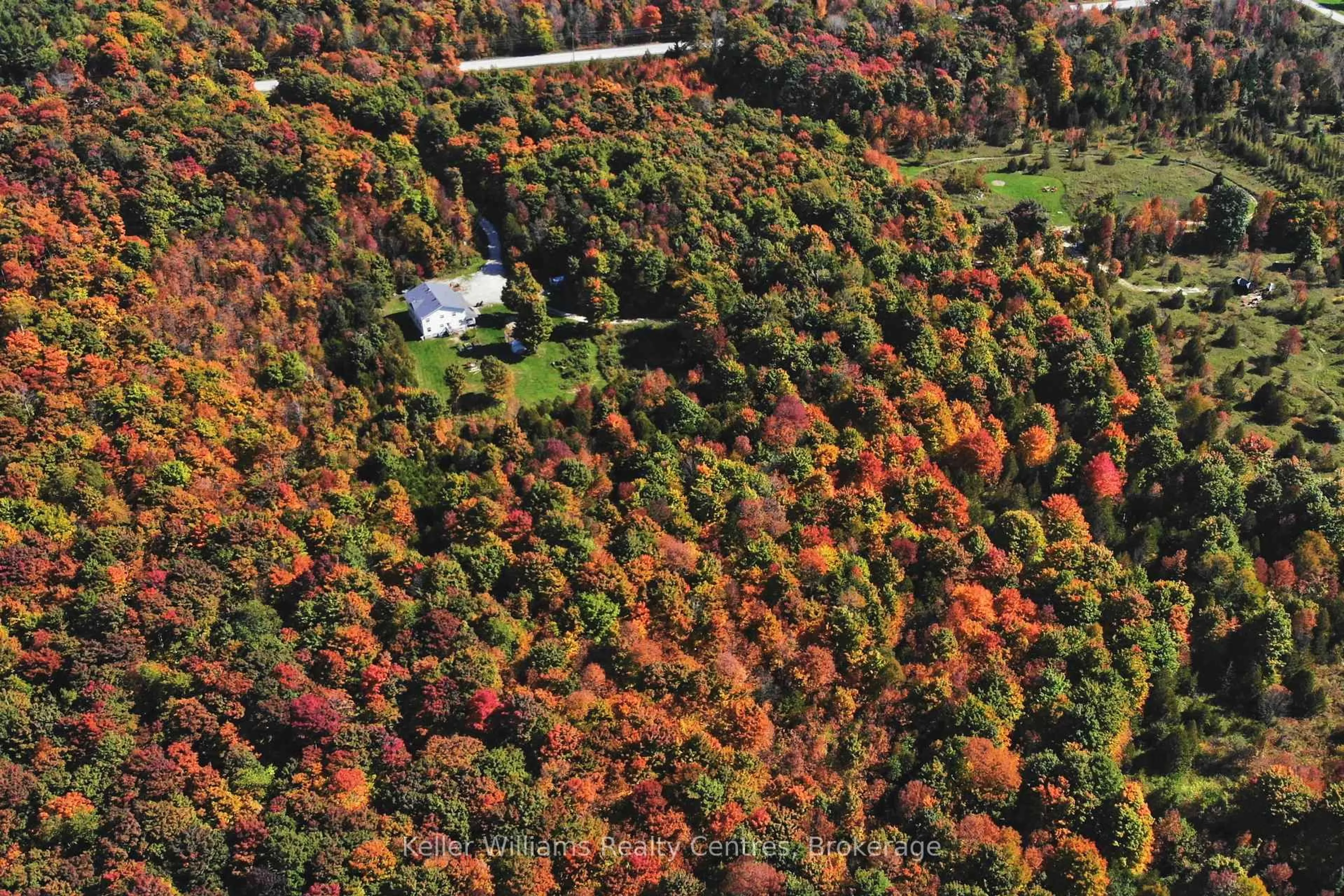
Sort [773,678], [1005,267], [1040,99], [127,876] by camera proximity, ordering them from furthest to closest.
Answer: [1040,99] → [1005,267] → [773,678] → [127,876]

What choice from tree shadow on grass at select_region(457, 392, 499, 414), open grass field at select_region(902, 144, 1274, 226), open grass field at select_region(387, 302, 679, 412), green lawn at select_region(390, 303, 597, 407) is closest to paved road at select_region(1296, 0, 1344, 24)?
open grass field at select_region(902, 144, 1274, 226)

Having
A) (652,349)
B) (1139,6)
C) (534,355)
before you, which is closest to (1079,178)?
(1139,6)

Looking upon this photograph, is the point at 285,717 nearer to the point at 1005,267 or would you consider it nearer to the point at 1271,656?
the point at 1271,656

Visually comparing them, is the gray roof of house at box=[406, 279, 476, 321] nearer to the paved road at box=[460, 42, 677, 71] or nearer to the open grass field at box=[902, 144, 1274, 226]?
the paved road at box=[460, 42, 677, 71]

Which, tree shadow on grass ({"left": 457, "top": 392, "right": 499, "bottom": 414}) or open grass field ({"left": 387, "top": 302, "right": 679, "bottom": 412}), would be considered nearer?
tree shadow on grass ({"left": 457, "top": 392, "right": 499, "bottom": 414})

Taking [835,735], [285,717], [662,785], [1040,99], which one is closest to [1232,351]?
[1040,99]
